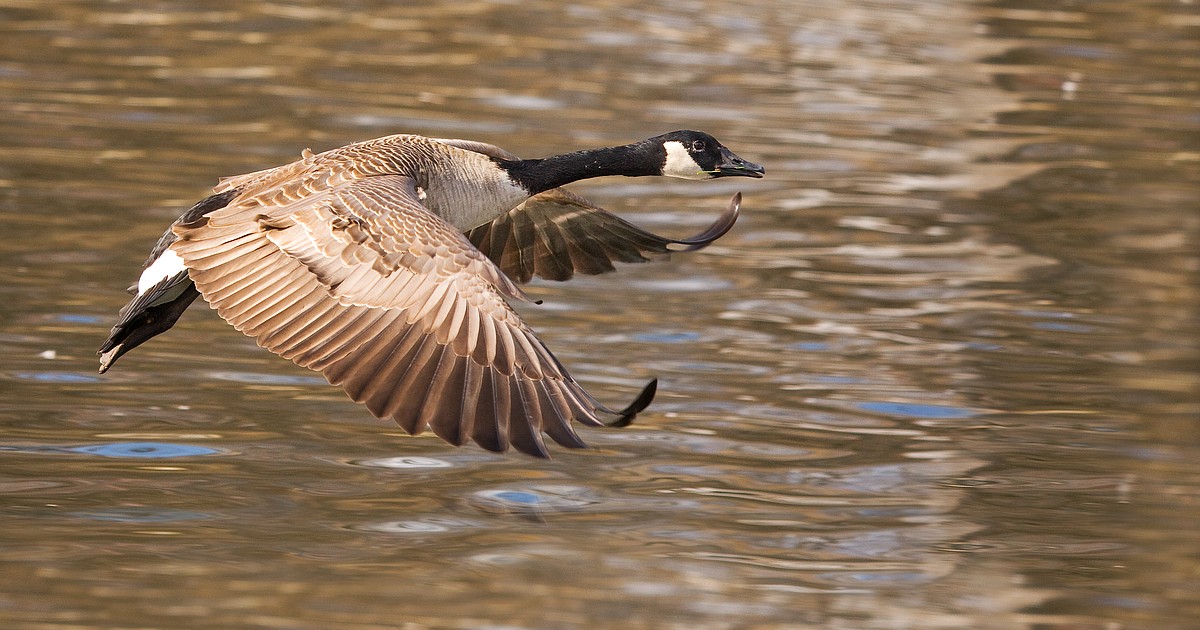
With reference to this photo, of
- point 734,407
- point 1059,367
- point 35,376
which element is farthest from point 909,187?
point 35,376

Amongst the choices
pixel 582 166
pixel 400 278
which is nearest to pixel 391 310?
pixel 400 278

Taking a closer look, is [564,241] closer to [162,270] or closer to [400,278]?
[400,278]

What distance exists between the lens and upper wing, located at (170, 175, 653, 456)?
6.82 metres

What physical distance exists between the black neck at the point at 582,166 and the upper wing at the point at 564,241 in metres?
0.30

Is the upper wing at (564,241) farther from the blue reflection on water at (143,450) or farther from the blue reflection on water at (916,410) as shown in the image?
the blue reflection on water at (143,450)

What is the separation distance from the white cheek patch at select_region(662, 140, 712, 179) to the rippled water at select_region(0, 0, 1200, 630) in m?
1.48

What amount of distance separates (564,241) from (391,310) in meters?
2.45

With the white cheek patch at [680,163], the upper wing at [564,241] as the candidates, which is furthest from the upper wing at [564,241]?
the white cheek patch at [680,163]

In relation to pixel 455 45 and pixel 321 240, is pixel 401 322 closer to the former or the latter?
pixel 321 240

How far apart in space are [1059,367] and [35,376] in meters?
6.41

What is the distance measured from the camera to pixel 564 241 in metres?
9.64

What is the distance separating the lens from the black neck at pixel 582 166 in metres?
8.90

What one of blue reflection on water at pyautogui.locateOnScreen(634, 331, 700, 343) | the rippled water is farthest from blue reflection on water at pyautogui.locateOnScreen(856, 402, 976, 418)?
blue reflection on water at pyautogui.locateOnScreen(634, 331, 700, 343)

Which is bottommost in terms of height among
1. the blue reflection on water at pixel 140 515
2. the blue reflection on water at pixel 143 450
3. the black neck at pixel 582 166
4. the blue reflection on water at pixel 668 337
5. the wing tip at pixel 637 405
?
the blue reflection on water at pixel 140 515
